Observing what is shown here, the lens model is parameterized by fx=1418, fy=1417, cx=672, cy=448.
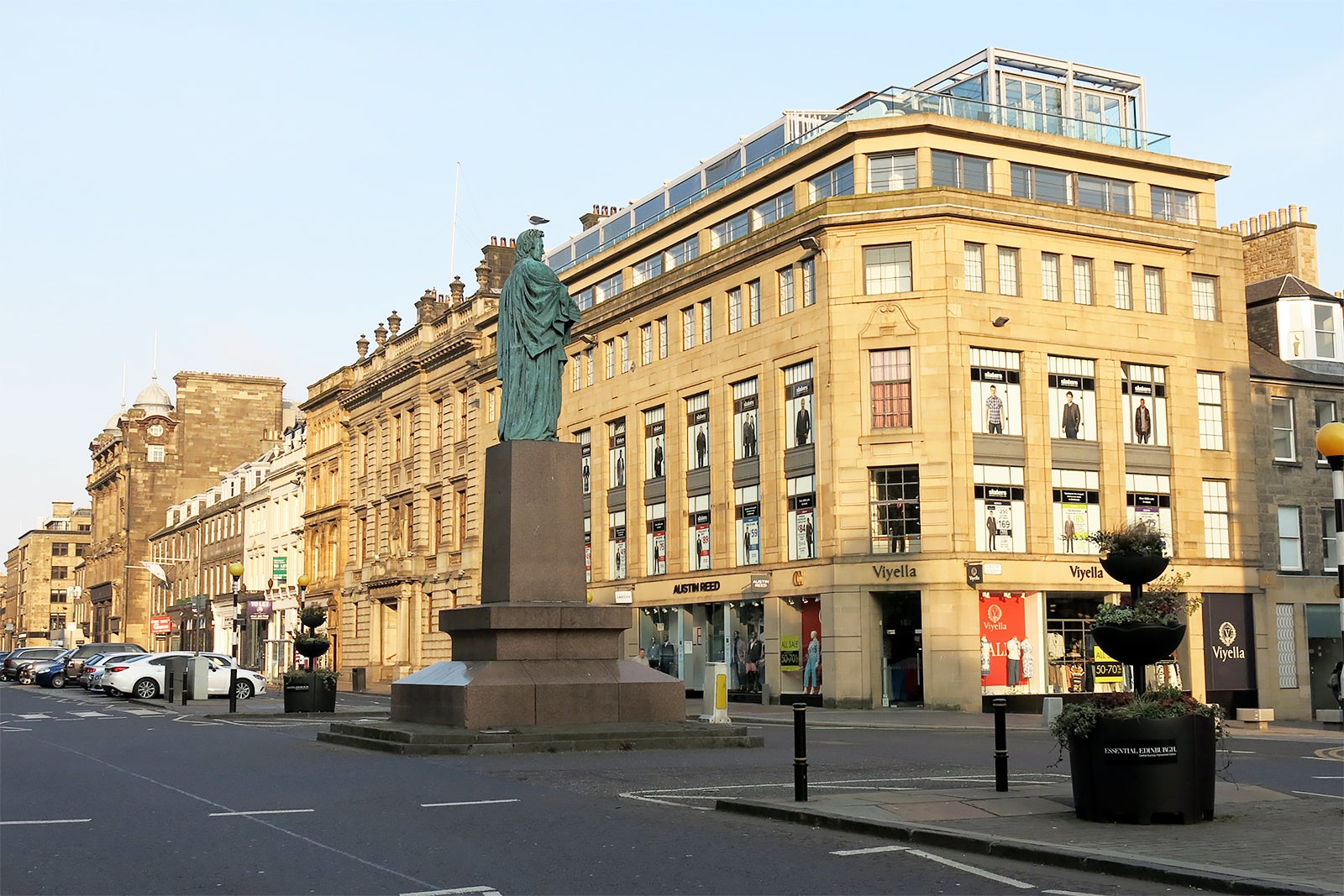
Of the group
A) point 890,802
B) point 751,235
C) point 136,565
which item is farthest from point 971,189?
point 136,565

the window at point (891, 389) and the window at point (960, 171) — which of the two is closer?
the window at point (891, 389)

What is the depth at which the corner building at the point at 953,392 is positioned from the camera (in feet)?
131

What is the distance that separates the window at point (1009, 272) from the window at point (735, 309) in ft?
28.5

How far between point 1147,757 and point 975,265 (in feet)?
103

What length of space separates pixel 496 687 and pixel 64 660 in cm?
4831

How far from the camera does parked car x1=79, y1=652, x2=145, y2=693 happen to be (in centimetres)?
4716

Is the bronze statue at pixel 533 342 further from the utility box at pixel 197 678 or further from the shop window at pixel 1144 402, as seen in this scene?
the shop window at pixel 1144 402

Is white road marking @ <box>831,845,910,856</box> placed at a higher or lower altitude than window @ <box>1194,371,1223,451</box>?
lower

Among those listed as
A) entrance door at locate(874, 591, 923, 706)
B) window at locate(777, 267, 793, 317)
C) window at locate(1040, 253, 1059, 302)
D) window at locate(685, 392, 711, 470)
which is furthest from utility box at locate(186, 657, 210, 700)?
window at locate(1040, 253, 1059, 302)

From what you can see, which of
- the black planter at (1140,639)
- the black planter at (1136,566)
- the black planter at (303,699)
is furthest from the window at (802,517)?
the black planter at (1140,639)

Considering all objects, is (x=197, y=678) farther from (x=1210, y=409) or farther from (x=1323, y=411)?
(x=1323, y=411)

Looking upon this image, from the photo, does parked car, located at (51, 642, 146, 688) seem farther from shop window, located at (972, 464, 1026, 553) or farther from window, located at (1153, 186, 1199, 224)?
window, located at (1153, 186, 1199, 224)

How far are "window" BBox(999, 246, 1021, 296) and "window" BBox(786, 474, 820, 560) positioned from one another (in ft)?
25.8

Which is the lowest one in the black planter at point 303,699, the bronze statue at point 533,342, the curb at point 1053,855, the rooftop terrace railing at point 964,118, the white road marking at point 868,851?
the black planter at point 303,699
